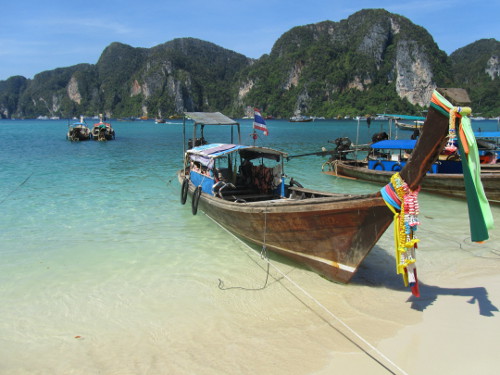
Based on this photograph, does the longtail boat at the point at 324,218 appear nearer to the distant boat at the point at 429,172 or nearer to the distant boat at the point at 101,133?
the distant boat at the point at 429,172

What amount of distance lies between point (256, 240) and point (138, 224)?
13.1ft

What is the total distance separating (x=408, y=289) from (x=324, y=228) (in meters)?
1.68

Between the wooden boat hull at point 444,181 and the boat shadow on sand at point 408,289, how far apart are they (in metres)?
6.33

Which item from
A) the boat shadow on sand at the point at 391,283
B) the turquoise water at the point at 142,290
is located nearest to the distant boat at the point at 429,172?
the turquoise water at the point at 142,290

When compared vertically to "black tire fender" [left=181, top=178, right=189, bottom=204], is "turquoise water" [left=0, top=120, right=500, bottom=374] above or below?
below

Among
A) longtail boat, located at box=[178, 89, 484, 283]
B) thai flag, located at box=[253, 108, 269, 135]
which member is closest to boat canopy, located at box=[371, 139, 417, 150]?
thai flag, located at box=[253, 108, 269, 135]

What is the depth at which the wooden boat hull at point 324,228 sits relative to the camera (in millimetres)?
5125

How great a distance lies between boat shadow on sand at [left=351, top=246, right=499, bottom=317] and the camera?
531 centimetres

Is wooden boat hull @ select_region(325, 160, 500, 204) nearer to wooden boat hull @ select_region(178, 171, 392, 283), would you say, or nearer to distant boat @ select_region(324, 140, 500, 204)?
distant boat @ select_region(324, 140, 500, 204)

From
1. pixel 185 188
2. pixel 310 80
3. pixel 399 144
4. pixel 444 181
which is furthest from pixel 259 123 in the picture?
pixel 310 80

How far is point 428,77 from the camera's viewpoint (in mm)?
120625

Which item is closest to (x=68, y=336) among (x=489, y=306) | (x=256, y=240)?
(x=256, y=240)

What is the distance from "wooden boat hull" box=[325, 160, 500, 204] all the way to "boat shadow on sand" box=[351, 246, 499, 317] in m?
6.33

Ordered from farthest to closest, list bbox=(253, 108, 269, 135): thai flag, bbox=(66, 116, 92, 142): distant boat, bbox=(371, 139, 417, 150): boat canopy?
bbox=(66, 116, 92, 142): distant boat < bbox=(371, 139, 417, 150): boat canopy < bbox=(253, 108, 269, 135): thai flag
